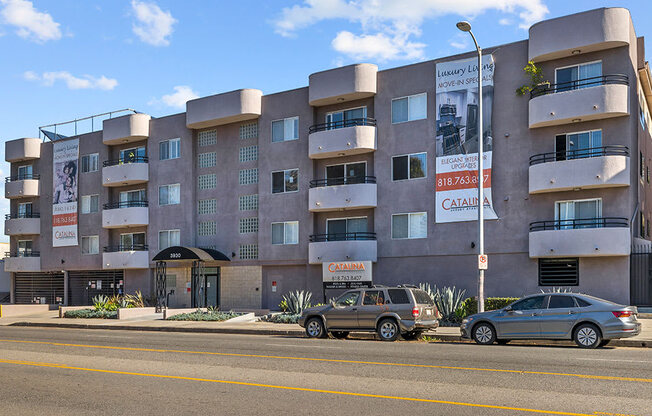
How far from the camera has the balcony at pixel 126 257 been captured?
4431 cm

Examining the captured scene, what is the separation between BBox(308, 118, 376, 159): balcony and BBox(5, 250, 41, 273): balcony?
26.5 meters

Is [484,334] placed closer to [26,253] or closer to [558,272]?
[558,272]

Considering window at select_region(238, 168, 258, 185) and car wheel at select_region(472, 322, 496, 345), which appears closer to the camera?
car wheel at select_region(472, 322, 496, 345)

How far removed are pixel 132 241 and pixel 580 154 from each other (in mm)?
29744

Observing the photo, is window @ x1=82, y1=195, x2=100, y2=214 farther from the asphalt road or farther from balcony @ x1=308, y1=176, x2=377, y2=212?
the asphalt road

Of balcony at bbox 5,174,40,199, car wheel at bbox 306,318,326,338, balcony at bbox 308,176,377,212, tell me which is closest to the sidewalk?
car wheel at bbox 306,318,326,338

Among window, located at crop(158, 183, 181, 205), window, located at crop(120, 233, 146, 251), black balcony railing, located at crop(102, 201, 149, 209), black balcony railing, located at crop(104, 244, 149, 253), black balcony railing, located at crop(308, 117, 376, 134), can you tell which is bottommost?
black balcony railing, located at crop(104, 244, 149, 253)

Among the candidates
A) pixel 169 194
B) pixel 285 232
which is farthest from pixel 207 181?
pixel 285 232

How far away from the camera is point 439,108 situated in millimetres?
33000

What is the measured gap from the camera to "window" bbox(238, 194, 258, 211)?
132ft

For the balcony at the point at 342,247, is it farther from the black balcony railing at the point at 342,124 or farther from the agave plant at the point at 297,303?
the black balcony railing at the point at 342,124

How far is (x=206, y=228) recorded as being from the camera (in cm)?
4228

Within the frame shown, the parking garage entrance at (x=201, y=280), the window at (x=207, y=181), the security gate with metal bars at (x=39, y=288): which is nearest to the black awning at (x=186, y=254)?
the parking garage entrance at (x=201, y=280)

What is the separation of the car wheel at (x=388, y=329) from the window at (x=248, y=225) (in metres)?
20.1
